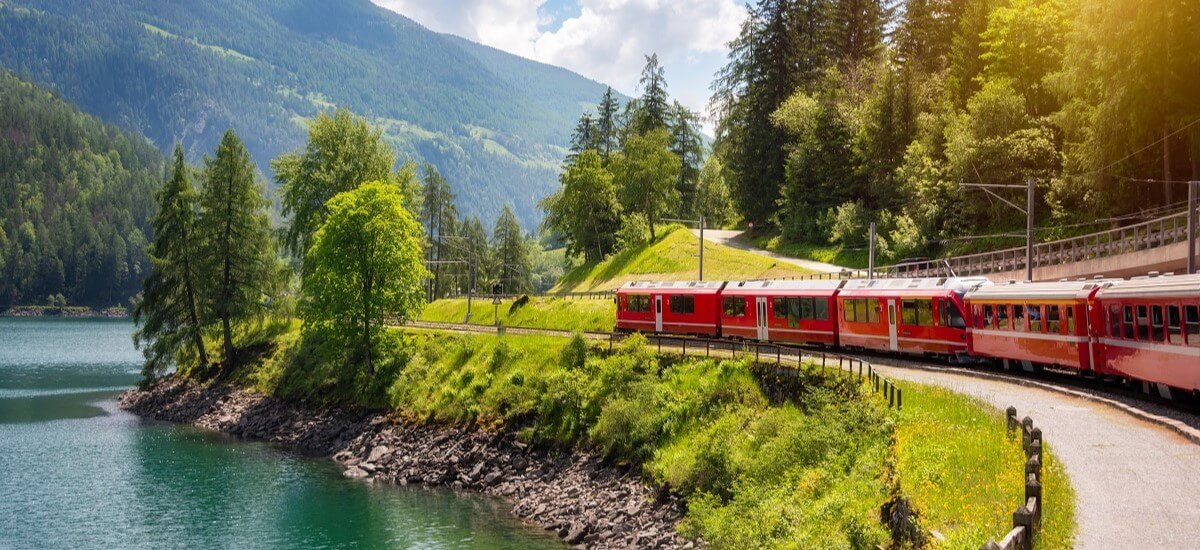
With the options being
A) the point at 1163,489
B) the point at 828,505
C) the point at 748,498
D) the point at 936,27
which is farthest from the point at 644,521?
the point at 936,27

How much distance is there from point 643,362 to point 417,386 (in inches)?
655

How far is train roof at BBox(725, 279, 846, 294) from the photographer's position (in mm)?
43500

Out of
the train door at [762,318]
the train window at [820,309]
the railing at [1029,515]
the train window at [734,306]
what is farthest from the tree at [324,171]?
the railing at [1029,515]

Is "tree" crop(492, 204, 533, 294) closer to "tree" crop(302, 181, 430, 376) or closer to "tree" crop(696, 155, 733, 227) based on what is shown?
"tree" crop(696, 155, 733, 227)

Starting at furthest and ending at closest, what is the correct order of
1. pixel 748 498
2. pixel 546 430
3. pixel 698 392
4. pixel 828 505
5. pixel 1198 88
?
pixel 1198 88 → pixel 546 430 → pixel 698 392 → pixel 748 498 → pixel 828 505

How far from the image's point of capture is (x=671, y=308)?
54031 mm

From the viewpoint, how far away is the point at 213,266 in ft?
220

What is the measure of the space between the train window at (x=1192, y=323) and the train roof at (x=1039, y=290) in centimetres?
564

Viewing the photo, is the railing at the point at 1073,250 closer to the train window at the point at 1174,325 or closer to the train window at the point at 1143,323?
the train window at the point at 1143,323

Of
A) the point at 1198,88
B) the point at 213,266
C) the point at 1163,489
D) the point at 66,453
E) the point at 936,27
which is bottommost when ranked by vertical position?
the point at 66,453

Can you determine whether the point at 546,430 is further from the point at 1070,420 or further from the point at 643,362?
the point at 1070,420

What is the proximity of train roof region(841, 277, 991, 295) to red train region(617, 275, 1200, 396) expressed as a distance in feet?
0.20

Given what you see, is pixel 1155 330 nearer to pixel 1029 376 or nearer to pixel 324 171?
pixel 1029 376

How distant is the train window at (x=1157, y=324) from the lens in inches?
973
